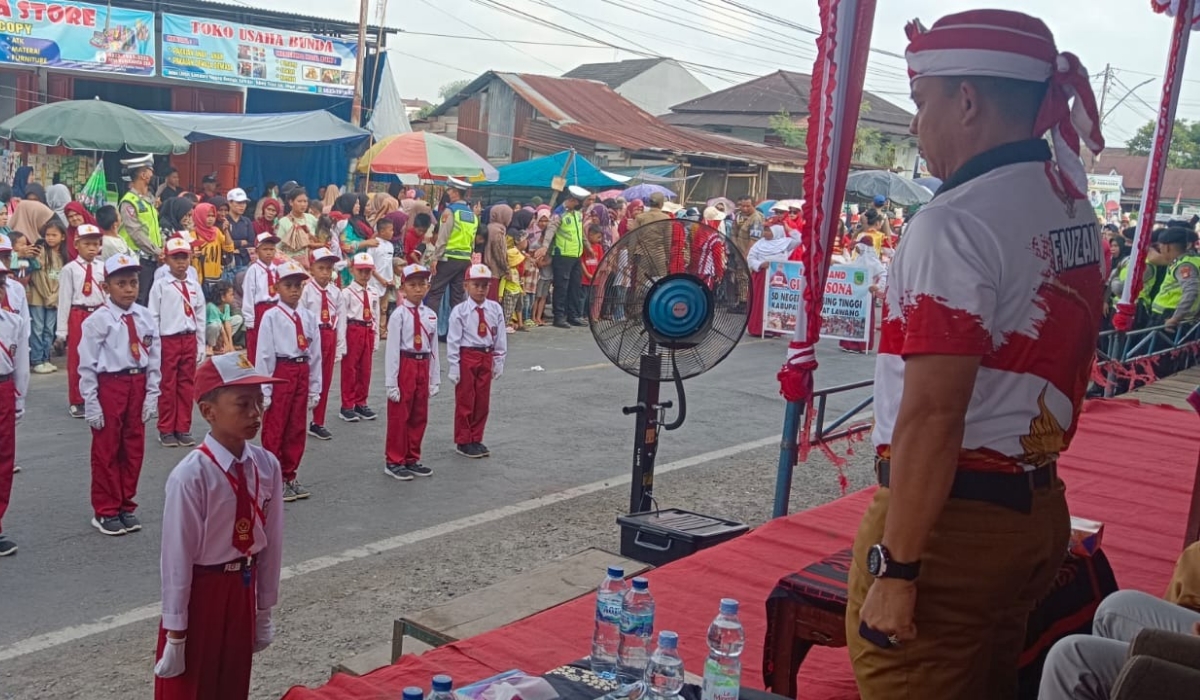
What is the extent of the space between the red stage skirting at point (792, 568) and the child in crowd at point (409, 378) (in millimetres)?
3488

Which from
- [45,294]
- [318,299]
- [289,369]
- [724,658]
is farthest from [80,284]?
[724,658]

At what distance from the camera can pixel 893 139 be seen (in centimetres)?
4250

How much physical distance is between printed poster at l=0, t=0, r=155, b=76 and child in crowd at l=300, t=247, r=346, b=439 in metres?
12.1

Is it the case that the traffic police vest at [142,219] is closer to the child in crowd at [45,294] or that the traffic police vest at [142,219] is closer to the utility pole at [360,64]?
the child in crowd at [45,294]

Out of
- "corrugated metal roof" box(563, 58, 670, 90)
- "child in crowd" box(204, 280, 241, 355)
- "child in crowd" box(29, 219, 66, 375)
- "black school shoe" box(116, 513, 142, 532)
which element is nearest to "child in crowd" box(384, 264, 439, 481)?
"black school shoe" box(116, 513, 142, 532)

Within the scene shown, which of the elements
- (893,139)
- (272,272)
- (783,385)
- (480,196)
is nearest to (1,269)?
(272,272)

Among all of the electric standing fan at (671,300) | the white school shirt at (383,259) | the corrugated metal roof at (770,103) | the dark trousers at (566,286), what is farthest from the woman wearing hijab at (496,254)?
the corrugated metal roof at (770,103)

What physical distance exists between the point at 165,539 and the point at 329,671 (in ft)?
4.81

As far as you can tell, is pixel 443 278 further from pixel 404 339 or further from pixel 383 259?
pixel 404 339

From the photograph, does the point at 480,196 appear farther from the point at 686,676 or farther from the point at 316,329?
the point at 686,676

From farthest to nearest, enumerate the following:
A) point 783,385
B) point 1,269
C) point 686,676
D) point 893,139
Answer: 1. point 893,139
2. point 1,269
3. point 783,385
4. point 686,676

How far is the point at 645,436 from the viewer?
6387 mm

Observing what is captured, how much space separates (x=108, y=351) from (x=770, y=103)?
126 ft

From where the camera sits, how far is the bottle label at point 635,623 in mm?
3715
